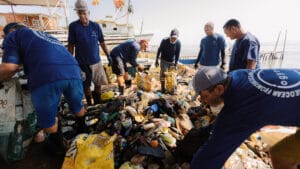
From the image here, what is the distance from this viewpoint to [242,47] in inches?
107

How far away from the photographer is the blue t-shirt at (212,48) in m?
4.03

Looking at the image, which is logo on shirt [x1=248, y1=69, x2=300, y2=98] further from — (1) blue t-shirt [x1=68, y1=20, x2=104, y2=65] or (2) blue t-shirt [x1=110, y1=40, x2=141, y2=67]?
(2) blue t-shirt [x1=110, y1=40, x2=141, y2=67]

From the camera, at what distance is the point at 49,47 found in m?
1.72

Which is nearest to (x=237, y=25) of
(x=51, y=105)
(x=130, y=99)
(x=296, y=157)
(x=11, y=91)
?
(x=296, y=157)

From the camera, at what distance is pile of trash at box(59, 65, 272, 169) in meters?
1.95

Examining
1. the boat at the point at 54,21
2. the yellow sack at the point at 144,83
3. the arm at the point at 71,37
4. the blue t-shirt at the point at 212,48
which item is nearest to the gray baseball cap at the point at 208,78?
the arm at the point at 71,37

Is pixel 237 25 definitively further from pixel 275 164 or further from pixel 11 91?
pixel 11 91

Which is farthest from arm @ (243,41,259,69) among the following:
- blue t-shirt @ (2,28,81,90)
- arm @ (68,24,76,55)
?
arm @ (68,24,76,55)

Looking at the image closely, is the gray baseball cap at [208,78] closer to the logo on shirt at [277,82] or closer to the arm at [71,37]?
the logo on shirt at [277,82]

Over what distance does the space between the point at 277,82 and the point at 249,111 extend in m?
0.35

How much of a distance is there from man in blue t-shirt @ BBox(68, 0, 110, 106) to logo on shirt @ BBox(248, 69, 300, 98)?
2631 millimetres

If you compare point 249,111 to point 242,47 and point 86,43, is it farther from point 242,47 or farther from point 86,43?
point 86,43

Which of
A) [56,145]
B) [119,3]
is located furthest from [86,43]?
[119,3]

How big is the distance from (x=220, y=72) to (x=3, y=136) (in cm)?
247
